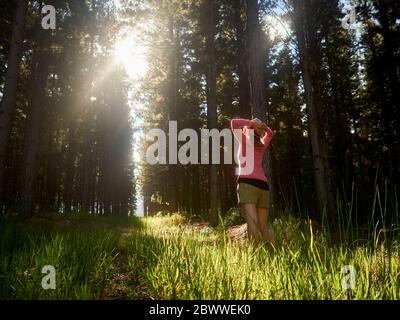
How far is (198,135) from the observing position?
2742 centimetres

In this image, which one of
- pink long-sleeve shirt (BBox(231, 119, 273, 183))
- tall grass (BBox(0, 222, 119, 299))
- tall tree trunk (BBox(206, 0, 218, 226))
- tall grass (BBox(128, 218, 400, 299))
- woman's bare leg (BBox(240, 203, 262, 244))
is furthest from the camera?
tall tree trunk (BBox(206, 0, 218, 226))

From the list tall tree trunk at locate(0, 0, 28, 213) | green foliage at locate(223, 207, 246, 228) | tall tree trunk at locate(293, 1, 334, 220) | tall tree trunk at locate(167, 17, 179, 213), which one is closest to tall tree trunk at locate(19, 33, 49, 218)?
tall tree trunk at locate(0, 0, 28, 213)

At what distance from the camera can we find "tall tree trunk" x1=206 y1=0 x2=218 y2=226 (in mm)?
14383

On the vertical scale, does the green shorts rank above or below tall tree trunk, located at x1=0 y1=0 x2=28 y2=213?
below

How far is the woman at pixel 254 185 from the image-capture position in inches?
211

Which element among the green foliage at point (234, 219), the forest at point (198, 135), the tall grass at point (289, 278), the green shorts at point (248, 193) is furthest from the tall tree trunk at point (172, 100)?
the tall grass at point (289, 278)

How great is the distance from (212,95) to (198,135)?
1265 centimetres

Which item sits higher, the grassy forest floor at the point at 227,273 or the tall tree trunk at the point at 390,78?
the tall tree trunk at the point at 390,78

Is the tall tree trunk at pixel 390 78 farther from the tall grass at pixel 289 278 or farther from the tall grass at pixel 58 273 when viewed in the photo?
the tall grass at pixel 58 273

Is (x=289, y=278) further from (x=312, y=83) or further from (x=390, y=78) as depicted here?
(x=390, y=78)

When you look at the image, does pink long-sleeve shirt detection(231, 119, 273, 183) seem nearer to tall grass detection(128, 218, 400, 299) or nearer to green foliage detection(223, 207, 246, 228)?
tall grass detection(128, 218, 400, 299)

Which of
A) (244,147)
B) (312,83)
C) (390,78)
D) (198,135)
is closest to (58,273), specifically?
(244,147)
